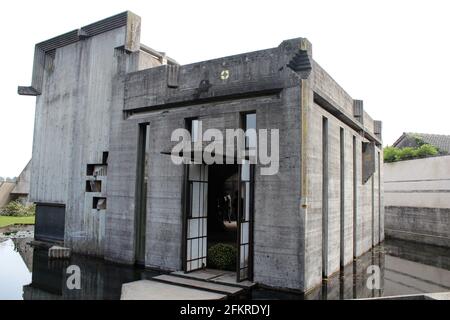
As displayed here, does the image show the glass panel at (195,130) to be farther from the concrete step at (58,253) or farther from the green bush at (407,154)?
the green bush at (407,154)

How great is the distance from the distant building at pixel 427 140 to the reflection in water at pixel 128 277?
12.7 meters

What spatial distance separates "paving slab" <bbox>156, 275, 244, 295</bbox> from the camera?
8456 millimetres

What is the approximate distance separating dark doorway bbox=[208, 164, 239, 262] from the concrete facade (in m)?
9.90

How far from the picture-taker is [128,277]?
10.3 metres

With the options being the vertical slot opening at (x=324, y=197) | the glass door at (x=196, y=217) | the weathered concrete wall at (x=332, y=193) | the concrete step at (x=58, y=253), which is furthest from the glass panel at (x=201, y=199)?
the concrete step at (x=58, y=253)

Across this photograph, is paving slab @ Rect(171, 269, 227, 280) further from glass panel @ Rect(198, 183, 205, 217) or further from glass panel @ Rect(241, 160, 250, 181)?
glass panel @ Rect(241, 160, 250, 181)

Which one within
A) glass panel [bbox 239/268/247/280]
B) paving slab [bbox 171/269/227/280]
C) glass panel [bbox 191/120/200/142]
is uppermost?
glass panel [bbox 191/120/200/142]

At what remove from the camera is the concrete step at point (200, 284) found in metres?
8.45

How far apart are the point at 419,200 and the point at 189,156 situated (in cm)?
1625

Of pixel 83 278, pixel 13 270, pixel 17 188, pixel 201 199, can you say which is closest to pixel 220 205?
pixel 201 199

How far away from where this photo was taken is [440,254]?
15703mm

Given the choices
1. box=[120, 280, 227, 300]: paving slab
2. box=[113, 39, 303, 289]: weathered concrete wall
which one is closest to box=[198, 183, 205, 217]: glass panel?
box=[113, 39, 303, 289]: weathered concrete wall

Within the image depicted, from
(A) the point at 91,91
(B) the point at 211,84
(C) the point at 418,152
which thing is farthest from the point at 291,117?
(C) the point at 418,152
